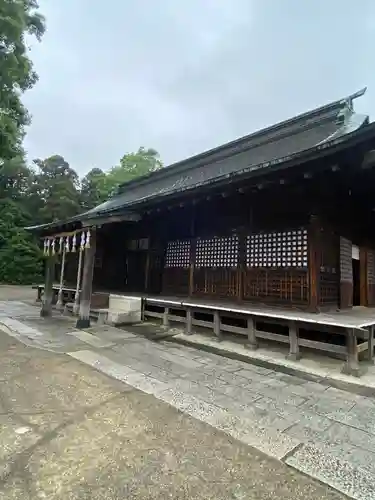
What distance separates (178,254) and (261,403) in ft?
17.4

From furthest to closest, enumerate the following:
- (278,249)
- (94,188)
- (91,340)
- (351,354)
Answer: (94,188)
(278,249)
(91,340)
(351,354)

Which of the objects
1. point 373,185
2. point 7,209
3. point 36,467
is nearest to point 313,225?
point 373,185

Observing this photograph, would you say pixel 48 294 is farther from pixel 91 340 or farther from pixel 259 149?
pixel 259 149

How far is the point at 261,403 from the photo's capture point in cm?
315

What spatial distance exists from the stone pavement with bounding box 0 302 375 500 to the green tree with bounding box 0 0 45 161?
789 centimetres

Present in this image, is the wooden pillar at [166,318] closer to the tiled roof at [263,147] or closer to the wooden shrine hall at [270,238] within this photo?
the wooden shrine hall at [270,238]

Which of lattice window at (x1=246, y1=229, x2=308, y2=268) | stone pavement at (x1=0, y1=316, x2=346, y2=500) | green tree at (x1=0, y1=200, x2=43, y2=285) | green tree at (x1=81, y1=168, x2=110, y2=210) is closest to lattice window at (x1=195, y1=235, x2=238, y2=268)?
lattice window at (x1=246, y1=229, x2=308, y2=268)

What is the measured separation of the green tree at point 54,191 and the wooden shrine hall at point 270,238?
17660 mm

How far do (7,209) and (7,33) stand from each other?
1980 cm

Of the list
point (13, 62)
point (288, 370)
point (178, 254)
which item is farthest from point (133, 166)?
point (288, 370)

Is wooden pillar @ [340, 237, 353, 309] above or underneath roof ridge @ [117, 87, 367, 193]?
underneath

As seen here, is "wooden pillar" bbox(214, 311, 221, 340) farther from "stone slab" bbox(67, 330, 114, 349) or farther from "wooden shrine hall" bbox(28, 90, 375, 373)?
"stone slab" bbox(67, 330, 114, 349)

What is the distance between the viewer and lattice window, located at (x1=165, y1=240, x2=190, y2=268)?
25.9 feet

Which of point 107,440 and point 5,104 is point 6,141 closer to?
point 5,104
